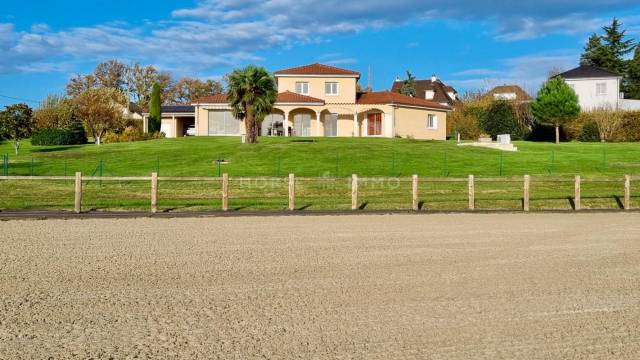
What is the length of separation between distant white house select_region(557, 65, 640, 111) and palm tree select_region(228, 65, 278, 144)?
36.6m

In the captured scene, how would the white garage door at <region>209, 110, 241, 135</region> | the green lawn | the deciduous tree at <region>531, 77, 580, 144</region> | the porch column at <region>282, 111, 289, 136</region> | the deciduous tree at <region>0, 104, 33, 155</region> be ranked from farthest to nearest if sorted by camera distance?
the white garage door at <region>209, 110, 241, 135</region>, the deciduous tree at <region>531, 77, 580, 144</region>, the porch column at <region>282, 111, 289, 136</region>, the deciduous tree at <region>0, 104, 33, 155</region>, the green lawn

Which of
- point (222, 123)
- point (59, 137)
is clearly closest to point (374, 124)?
point (222, 123)

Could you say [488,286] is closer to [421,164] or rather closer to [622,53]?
[421,164]

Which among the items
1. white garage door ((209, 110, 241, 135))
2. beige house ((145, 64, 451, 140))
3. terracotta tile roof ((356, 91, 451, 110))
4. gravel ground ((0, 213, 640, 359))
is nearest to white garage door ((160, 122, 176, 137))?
beige house ((145, 64, 451, 140))

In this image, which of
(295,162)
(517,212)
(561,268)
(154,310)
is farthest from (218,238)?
(295,162)

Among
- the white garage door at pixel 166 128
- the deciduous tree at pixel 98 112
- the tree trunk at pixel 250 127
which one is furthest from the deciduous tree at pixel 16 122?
the tree trunk at pixel 250 127

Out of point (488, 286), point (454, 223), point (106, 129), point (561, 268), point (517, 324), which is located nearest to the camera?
point (517, 324)

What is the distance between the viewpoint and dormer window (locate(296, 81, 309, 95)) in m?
50.6

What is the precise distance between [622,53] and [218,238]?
280ft

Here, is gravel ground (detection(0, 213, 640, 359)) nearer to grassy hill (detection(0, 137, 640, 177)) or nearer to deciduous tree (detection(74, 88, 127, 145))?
grassy hill (detection(0, 137, 640, 177))

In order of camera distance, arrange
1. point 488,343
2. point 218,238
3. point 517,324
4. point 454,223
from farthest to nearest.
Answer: point 454,223, point 218,238, point 517,324, point 488,343

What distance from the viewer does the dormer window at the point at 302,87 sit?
50594 mm

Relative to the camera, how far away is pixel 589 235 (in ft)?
47.1

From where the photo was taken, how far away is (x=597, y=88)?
62188 mm
